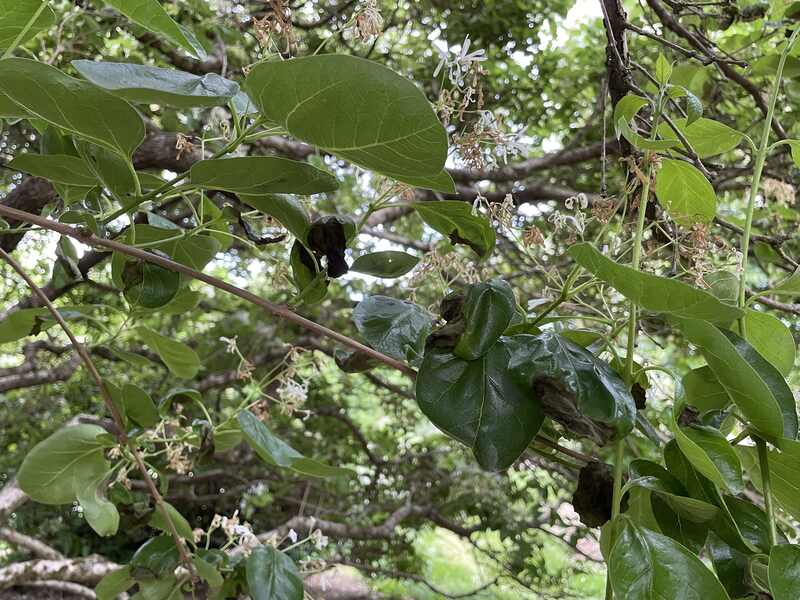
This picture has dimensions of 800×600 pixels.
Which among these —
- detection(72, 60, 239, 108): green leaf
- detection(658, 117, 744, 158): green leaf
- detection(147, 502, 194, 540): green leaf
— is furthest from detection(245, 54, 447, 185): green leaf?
detection(147, 502, 194, 540): green leaf

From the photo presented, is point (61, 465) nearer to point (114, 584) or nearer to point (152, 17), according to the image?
point (114, 584)

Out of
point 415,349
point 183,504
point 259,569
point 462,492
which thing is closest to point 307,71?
point 415,349

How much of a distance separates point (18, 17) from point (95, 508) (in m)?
0.41

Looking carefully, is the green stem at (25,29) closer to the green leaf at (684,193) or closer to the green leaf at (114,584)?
the green leaf at (684,193)

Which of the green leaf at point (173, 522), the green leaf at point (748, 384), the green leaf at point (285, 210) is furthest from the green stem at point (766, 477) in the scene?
the green leaf at point (173, 522)

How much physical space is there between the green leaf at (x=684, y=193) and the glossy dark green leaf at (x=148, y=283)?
28 centimetres

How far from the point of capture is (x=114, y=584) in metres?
0.62

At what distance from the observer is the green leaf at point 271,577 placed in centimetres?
51

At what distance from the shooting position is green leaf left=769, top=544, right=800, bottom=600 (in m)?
0.25

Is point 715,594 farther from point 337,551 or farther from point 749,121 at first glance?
point 337,551

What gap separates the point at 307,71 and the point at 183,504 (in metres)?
2.14

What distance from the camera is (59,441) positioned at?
22.7 inches

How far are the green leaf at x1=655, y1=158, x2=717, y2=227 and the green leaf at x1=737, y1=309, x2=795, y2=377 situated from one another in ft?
0.25

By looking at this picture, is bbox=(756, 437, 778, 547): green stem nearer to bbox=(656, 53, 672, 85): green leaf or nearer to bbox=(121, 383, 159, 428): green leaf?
bbox=(656, 53, 672, 85): green leaf
